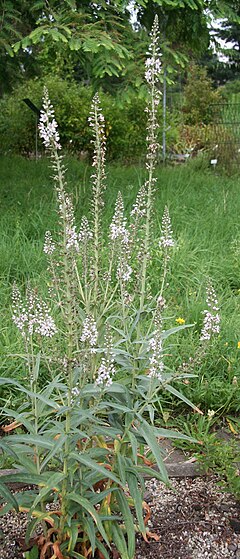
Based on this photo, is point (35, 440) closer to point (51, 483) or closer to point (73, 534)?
point (51, 483)

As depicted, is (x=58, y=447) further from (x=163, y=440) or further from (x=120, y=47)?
(x=120, y=47)

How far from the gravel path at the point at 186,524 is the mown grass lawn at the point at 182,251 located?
24.1 inches

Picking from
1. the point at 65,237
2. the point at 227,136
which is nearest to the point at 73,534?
the point at 65,237

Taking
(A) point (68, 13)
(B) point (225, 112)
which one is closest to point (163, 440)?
(A) point (68, 13)

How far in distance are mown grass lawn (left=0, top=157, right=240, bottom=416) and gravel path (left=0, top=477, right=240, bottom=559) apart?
0.61m

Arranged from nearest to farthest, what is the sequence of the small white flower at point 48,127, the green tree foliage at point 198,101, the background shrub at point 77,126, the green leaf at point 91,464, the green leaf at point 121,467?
the small white flower at point 48,127
the green leaf at point 91,464
the green leaf at point 121,467
the background shrub at point 77,126
the green tree foliage at point 198,101

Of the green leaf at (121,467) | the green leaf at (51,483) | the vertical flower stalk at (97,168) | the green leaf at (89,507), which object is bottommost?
the green leaf at (89,507)

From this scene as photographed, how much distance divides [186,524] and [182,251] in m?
2.86

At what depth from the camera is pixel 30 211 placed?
594 cm

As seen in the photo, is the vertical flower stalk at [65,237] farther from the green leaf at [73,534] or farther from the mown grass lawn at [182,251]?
the mown grass lawn at [182,251]

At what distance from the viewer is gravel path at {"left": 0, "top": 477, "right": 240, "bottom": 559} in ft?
7.72

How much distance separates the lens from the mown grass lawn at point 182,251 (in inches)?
138

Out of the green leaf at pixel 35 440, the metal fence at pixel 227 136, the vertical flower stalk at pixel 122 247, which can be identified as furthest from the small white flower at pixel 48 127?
the metal fence at pixel 227 136

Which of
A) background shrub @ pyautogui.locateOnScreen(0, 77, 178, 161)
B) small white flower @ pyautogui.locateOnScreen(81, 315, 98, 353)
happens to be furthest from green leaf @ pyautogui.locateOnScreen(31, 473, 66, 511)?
background shrub @ pyautogui.locateOnScreen(0, 77, 178, 161)
